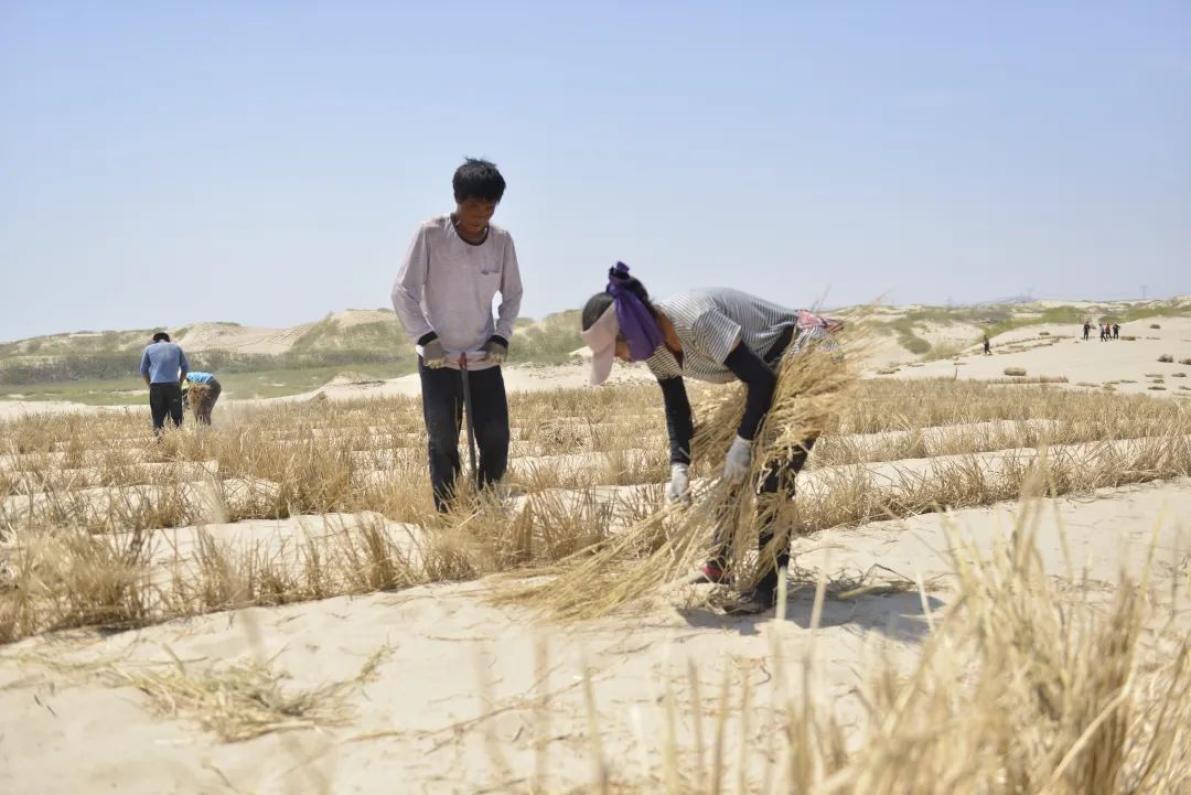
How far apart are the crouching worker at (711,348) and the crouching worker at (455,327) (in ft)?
4.04

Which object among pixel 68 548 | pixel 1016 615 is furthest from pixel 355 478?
pixel 1016 615

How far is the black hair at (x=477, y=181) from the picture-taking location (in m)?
4.12

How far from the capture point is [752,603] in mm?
3361

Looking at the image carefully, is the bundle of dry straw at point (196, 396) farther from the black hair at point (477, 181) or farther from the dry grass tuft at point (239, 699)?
the dry grass tuft at point (239, 699)

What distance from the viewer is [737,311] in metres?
3.39

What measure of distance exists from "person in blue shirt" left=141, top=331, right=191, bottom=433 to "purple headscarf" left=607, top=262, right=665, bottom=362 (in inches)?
310

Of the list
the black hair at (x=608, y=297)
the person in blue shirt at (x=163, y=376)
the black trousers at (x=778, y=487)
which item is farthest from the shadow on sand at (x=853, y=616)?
the person in blue shirt at (x=163, y=376)

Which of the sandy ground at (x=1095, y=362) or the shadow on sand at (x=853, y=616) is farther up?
the shadow on sand at (x=853, y=616)

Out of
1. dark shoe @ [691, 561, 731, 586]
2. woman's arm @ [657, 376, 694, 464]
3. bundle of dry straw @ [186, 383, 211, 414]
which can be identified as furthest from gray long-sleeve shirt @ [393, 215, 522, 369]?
bundle of dry straw @ [186, 383, 211, 414]

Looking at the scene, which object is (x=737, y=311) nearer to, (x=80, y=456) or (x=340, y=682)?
(x=340, y=682)

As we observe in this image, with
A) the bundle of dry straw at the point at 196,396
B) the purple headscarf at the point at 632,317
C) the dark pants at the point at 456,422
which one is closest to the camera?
the purple headscarf at the point at 632,317

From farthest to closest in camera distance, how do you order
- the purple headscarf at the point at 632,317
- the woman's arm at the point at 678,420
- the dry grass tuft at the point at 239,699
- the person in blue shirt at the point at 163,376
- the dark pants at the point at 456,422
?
the person in blue shirt at the point at 163,376
the dark pants at the point at 456,422
the woman's arm at the point at 678,420
the purple headscarf at the point at 632,317
the dry grass tuft at the point at 239,699

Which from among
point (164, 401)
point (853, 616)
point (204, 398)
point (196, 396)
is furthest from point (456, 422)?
point (204, 398)

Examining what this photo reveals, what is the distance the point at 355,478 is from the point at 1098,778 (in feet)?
15.1
